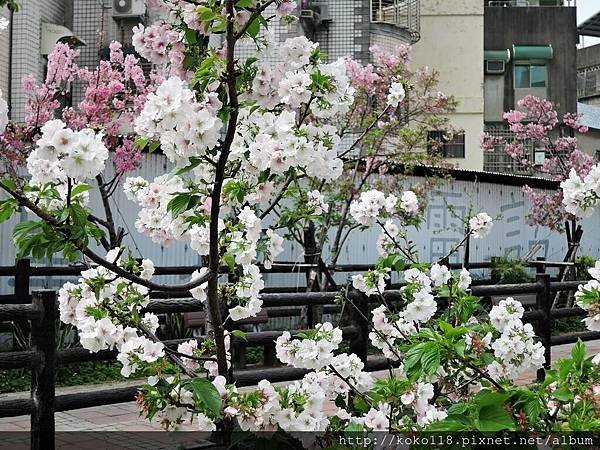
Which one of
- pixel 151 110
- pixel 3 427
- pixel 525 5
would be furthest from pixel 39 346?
pixel 525 5

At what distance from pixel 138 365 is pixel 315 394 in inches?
32.5

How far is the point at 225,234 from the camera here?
4078 mm

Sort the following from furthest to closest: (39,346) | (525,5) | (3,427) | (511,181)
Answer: (525,5) → (511,181) → (3,427) → (39,346)

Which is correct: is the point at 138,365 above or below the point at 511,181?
below

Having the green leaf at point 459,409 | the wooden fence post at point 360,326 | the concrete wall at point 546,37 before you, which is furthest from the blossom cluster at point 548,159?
the green leaf at point 459,409

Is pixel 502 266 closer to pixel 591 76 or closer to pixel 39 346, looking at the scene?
pixel 39 346

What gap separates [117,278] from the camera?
403cm

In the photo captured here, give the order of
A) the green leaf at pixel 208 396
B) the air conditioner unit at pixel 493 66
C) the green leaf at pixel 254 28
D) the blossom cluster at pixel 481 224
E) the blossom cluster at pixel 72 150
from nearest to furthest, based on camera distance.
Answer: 1. the blossom cluster at pixel 72 150
2. the green leaf at pixel 208 396
3. the green leaf at pixel 254 28
4. the blossom cluster at pixel 481 224
5. the air conditioner unit at pixel 493 66

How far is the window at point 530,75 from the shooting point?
111 ft

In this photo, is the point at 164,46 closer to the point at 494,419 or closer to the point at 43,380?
the point at 494,419

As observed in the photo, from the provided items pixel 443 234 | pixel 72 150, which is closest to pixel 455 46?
pixel 443 234

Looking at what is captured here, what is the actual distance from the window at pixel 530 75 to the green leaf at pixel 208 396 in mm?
32277

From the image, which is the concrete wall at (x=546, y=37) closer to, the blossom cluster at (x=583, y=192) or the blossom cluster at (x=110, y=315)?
the blossom cluster at (x=583, y=192)

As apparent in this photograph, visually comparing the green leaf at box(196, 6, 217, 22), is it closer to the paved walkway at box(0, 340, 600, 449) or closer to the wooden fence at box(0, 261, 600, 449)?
the wooden fence at box(0, 261, 600, 449)
